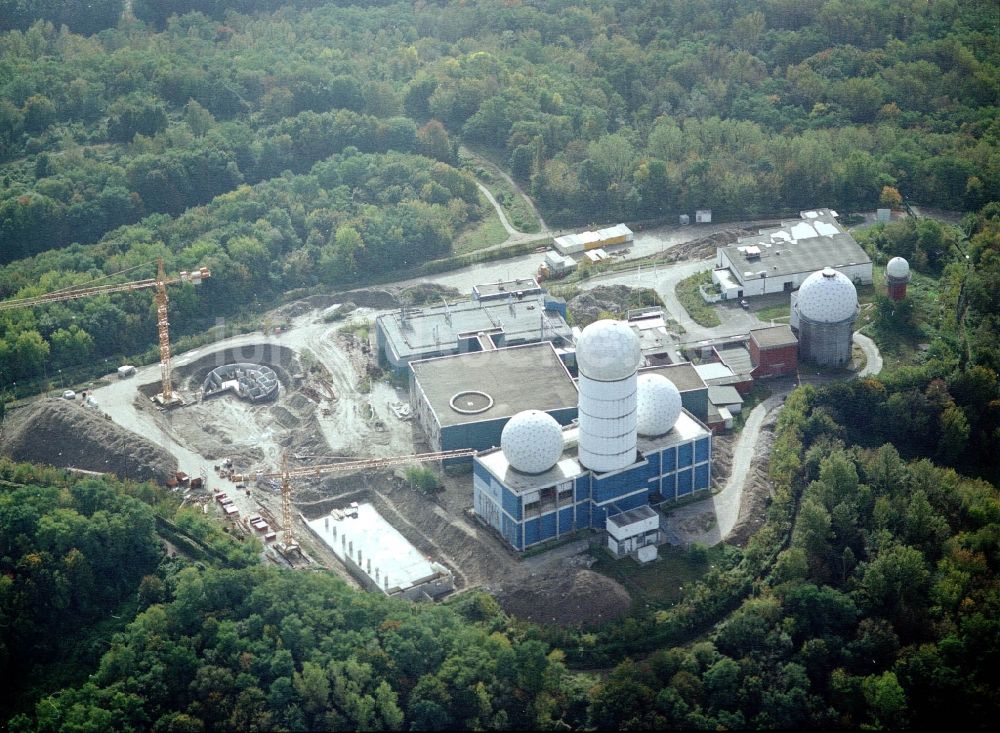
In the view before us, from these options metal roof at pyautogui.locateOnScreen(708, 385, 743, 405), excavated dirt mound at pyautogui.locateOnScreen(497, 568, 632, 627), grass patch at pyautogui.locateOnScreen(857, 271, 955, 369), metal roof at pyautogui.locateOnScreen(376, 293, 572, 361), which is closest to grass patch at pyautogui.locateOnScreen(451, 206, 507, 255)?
metal roof at pyautogui.locateOnScreen(376, 293, 572, 361)

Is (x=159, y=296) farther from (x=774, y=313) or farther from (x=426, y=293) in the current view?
(x=774, y=313)

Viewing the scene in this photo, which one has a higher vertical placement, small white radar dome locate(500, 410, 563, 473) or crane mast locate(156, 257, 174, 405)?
small white radar dome locate(500, 410, 563, 473)

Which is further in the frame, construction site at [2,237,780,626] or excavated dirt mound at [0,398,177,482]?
excavated dirt mound at [0,398,177,482]

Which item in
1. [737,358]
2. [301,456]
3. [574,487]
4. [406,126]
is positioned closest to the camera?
[574,487]

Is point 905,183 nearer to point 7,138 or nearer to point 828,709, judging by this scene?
point 828,709

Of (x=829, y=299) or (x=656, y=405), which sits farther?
(x=829, y=299)

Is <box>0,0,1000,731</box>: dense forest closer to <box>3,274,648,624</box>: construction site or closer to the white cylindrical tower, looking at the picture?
<box>3,274,648,624</box>: construction site

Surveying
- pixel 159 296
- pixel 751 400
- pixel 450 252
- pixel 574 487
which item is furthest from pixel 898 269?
pixel 159 296

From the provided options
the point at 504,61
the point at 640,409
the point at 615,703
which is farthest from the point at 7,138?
the point at 615,703
